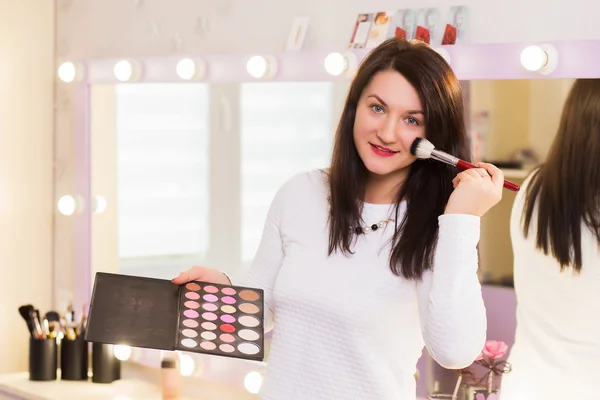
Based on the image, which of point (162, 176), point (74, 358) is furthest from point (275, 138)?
point (74, 358)

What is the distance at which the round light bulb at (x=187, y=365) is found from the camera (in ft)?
6.09

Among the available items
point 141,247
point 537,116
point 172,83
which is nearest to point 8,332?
point 141,247

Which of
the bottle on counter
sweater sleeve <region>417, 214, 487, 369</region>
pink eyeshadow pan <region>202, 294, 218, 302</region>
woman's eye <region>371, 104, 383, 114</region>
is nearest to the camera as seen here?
sweater sleeve <region>417, 214, 487, 369</region>

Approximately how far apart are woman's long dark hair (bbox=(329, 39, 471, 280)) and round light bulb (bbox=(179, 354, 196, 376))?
0.65 metres

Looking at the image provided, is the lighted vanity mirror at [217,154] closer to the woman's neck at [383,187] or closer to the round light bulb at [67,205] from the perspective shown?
the round light bulb at [67,205]

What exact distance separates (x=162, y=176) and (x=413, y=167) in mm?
787

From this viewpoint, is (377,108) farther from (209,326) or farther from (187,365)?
(187,365)

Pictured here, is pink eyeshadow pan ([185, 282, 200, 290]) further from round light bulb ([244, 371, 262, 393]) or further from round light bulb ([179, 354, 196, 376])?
round light bulb ([179, 354, 196, 376])

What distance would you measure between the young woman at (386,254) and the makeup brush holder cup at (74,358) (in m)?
0.72

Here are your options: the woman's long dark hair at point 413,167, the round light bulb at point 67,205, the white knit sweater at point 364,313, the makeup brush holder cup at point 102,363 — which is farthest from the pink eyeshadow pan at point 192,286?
the round light bulb at point 67,205

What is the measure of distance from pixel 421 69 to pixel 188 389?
0.92 m

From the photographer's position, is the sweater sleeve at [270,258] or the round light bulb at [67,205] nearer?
the sweater sleeve at [270,258]

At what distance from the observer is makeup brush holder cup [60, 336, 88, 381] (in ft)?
6.37

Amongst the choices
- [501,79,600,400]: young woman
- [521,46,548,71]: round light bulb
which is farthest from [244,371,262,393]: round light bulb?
[521,46,548,71]: round light bulb
